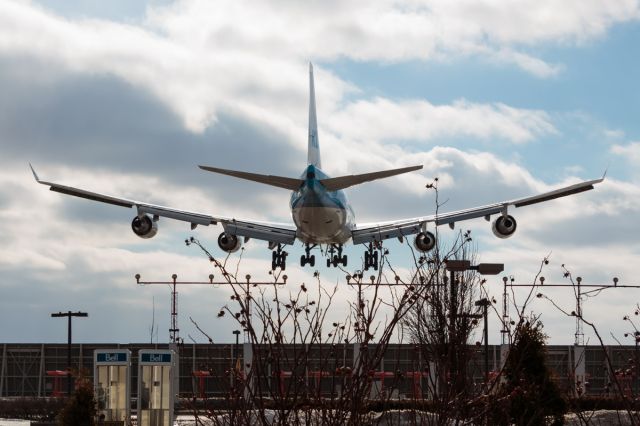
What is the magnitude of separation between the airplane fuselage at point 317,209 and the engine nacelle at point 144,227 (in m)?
8.44

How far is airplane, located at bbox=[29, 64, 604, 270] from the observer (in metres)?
60.6

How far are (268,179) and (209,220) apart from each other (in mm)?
11999

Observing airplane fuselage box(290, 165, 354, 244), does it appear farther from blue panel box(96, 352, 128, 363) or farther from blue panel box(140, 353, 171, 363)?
blue panel box(96, 352, 128, 363)

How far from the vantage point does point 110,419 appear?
38344mm

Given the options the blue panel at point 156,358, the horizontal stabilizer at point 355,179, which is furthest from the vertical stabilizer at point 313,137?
the blue panel at point 156,358

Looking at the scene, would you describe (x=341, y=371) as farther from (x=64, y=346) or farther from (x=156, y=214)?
(x=64, y=346)

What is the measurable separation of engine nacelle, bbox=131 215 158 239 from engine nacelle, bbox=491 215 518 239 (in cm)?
2030

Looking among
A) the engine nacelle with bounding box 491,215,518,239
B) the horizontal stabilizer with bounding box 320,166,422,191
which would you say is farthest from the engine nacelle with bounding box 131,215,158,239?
the engine nacelle with bounding box 491,215,518,239

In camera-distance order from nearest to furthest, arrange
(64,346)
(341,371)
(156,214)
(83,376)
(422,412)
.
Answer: (341,371) → (422,412) → (83,376) → (156,214) → (64,346)

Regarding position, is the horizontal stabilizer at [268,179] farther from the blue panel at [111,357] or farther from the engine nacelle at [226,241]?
the blue panel at [111,357]

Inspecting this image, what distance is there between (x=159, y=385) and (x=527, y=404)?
1700 cm

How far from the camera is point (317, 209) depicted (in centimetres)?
6144

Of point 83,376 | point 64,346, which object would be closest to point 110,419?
point 83,376

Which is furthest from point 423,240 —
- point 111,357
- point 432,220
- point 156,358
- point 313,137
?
point 111,357
